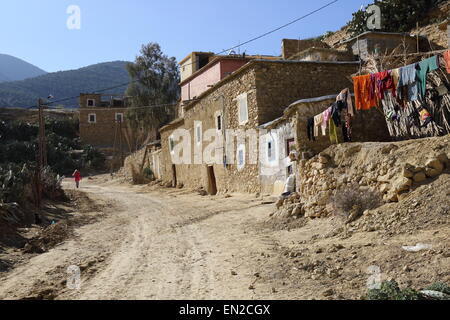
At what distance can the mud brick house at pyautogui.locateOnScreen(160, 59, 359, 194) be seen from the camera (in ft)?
55.5

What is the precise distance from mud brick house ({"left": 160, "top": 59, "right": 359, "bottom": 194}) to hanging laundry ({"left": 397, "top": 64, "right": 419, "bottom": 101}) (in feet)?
23.4

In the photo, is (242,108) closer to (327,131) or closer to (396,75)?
(327,131)

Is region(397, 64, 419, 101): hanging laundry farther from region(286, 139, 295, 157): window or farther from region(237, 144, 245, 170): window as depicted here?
region(237, 144, 245, 170): window

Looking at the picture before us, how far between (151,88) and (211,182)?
74.8ft

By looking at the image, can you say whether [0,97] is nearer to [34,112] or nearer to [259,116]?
[34,112]

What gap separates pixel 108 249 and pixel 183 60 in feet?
96.2

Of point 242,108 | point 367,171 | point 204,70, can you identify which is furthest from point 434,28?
point 204,70

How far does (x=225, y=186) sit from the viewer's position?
20453mm

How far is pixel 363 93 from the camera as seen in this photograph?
11234 mm

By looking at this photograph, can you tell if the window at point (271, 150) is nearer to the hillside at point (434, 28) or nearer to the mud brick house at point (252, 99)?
the mud brick house at point (252, 99)

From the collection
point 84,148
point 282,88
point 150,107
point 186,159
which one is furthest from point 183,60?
point 282,88

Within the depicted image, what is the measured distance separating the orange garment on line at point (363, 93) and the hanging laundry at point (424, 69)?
4.69 ft

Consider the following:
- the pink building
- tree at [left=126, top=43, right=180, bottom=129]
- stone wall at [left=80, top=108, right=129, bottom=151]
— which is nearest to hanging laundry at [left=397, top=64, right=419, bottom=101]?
the pink building
